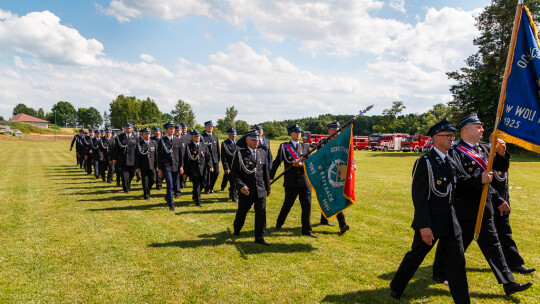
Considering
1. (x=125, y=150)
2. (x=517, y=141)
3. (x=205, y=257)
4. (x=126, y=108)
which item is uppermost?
(x=126, y=108)

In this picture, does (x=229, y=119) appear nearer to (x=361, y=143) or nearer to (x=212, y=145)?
(x=361, y=143)

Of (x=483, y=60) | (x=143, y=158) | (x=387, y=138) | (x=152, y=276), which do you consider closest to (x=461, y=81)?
(x=483, y=60)

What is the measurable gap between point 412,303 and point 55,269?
17.0 feet

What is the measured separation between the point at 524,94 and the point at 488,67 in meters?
43.7

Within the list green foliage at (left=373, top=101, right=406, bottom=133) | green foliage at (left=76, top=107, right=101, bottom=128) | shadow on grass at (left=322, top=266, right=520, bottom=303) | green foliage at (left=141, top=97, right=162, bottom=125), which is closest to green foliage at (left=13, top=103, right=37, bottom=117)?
green foliage at (left=76, top=107, right=101, bottom=128)

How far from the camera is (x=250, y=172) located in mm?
6559

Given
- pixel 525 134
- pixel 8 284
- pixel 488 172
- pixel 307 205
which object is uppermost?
pixel 525 134

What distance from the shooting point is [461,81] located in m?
43.2

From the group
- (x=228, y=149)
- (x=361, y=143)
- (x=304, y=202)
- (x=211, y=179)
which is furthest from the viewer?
(x=361, y=143)

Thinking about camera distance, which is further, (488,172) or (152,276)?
(152,276)

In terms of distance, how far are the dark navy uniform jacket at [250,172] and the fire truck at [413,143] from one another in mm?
47599

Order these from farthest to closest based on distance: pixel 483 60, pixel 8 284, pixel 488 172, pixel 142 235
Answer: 1. pixel 483 60
2. pixel 142 235
3. pixel 8 284
4. pixel 488 172

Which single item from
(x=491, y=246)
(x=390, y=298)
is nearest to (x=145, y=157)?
(x=390, y=298)

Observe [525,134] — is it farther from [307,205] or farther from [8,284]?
[8,284]
